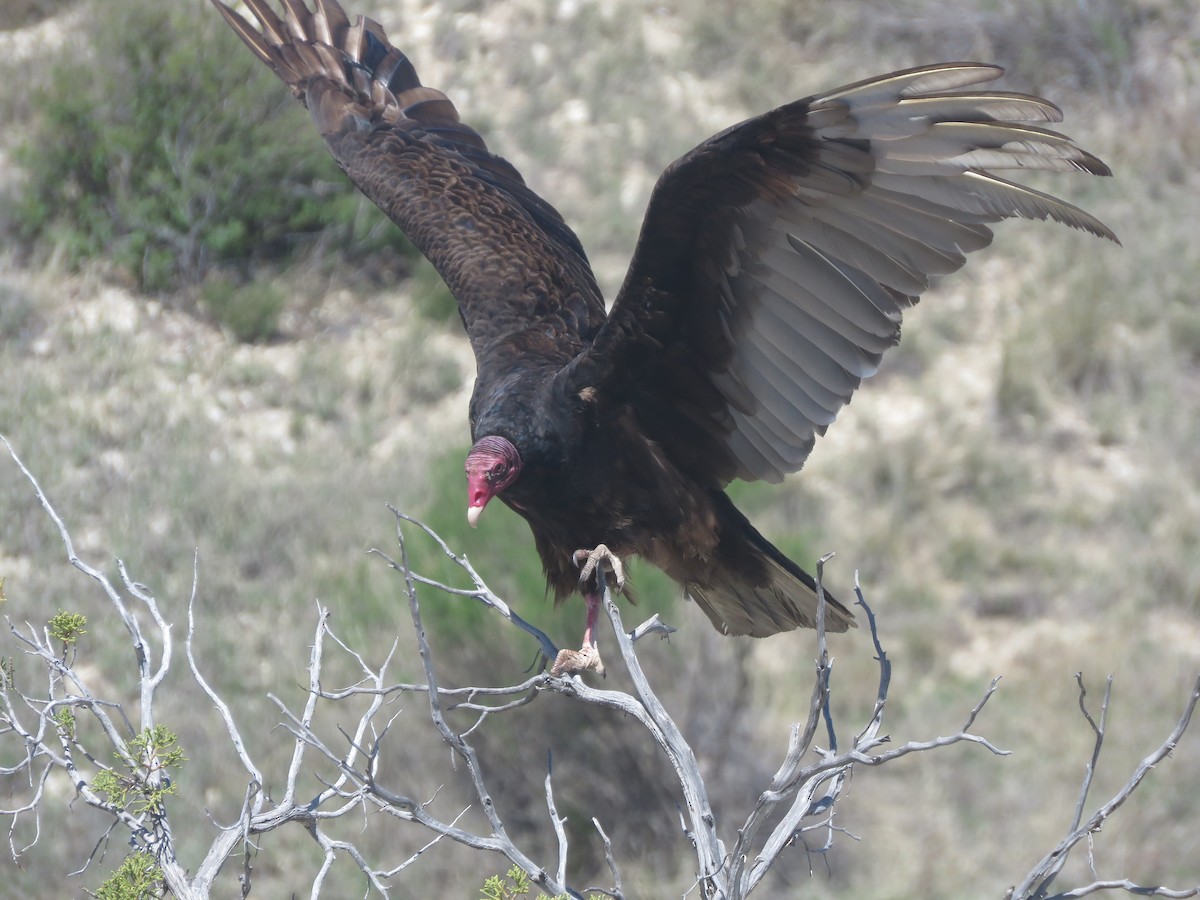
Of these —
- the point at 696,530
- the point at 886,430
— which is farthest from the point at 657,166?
the point at 696,530

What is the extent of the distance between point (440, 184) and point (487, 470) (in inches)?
70.2

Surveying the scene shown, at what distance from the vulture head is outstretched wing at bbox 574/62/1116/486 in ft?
0.94

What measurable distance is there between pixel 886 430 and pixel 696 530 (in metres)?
4.59

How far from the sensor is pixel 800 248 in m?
2.92

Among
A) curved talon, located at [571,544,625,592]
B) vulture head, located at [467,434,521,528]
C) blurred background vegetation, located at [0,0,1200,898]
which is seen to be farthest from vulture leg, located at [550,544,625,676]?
blurred background vegetation, located at [0,0,1200,898]

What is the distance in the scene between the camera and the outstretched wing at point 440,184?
388 cm

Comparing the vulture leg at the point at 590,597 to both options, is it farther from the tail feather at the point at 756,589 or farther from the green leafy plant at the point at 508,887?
the green leafy plant at the point at 508,887

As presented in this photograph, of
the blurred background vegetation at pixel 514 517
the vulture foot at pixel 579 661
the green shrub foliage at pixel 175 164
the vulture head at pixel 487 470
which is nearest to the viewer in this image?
the vulture head at pixel 487 470

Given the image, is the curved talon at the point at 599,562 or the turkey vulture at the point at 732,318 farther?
the curved talon at the point at 599,562

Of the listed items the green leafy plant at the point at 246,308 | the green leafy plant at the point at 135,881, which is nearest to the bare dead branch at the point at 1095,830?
the green leafy plant at the point at 135,881

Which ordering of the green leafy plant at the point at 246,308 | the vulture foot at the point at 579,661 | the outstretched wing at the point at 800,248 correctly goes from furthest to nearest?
the green leafy plant at the point at 246,308
the vulture foot at the point at 579,661
the outstretched wing at the point at 800,248

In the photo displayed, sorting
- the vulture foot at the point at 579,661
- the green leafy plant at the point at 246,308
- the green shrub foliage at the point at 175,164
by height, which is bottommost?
the vulture foot at the point at 579,661

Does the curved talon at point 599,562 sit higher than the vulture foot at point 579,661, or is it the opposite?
the curved talon at point 599,562

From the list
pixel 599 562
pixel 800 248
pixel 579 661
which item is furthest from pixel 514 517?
pixel 800 248
